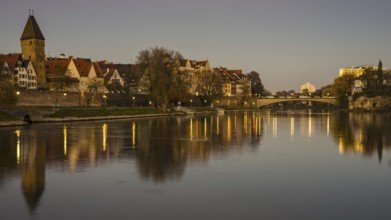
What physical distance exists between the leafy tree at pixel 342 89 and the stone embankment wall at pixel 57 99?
244ft

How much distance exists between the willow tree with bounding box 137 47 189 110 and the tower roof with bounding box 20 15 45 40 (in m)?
21.0

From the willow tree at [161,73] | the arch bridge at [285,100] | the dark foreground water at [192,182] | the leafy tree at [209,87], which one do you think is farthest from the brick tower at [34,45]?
the arch bridge at [285,100]

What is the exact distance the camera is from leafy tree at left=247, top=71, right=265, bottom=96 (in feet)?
531

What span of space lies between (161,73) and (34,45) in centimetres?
2617

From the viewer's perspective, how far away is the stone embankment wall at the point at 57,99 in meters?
59.9

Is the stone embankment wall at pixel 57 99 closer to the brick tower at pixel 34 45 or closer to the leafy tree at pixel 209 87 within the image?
the brick tower at pixel 34 45

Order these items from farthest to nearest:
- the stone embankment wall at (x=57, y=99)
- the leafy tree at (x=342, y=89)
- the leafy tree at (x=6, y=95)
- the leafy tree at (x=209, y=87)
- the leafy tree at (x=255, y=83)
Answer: the leafy tree at (x=255, y=83) < the leafy tree at (x=342, y=89) < the leafy tree at (x=209, y=87) < the stone embankment wall at (x=57, y=99) < the leafy tree at (x=6, y=95)

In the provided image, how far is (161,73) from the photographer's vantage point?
68.9 metres

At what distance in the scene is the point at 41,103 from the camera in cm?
6231

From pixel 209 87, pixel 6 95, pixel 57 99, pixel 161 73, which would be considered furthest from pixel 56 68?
pixel 6 95

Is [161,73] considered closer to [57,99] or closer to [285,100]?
[57,99]

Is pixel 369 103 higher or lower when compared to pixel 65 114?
higher

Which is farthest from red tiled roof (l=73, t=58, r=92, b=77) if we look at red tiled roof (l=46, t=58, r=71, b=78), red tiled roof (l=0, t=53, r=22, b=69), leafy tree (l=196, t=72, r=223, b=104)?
leafy tree (l=196, t=72, r=223, b=104)

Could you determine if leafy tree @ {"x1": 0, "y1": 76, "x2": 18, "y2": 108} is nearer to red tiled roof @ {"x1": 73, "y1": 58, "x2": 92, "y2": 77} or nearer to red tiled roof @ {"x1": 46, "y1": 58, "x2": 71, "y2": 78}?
red tiled roof @ {"x1": 46, "y1": 58, "x2": 71, "y2": 78}
